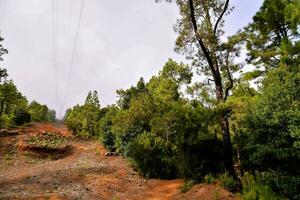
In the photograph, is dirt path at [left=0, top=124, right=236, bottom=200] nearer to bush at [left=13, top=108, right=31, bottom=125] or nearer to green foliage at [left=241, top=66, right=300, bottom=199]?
green foliage at [left=241, top=66, right=300, bottom=199]

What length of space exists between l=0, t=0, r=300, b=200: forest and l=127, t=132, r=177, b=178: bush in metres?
0.05

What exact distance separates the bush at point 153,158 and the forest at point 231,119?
2.1 inches

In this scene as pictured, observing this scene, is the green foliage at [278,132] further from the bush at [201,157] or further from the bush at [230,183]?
the bush at [201,157]

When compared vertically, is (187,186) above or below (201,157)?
below

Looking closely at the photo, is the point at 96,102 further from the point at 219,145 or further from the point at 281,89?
the point at 281,89

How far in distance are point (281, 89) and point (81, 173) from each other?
1187cm

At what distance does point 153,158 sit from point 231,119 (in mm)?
5460

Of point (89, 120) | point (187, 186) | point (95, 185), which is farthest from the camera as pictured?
point (89, 120)

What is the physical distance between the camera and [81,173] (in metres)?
16.8

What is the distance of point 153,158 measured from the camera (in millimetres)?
16297

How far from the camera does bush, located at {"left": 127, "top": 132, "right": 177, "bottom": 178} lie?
15.9m

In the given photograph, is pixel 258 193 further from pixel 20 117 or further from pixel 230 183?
pixel 20 117

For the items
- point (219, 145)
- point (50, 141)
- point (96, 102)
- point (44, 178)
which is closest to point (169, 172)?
point (219, 145)

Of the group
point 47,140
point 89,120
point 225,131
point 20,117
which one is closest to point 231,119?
point 225,131
